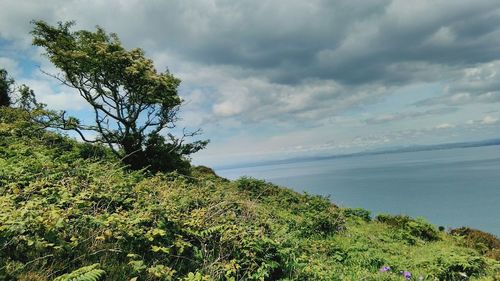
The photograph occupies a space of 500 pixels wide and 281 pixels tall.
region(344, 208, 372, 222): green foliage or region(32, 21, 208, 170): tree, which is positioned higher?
region(32, 21, 208, 170): tree

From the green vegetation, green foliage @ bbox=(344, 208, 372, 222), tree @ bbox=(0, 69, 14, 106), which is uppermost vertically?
tree @ bbox=(0, 69, 14, 106)

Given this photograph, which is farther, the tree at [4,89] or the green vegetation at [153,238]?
the tree at [4,89]

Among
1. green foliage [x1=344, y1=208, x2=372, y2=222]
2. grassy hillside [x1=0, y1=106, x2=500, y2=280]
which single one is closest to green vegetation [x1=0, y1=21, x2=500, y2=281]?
grassy hillside [x1=0, y1=106, x2=500, y2=280]

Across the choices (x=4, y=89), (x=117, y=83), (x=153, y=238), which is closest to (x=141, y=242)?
(x=153, y=238)

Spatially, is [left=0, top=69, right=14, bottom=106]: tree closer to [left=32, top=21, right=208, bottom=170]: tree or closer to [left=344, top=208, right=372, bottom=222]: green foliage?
[left=32, top=21, right=208, bottom=170]: tree

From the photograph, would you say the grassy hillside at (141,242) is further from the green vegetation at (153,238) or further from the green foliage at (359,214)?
the green foliage at (359,214)

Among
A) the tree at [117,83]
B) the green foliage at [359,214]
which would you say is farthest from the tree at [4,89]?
the green foliage at [359,214]

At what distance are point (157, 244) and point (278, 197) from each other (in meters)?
18.5

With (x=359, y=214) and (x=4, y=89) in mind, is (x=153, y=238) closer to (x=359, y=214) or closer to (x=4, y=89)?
(x=359, y=214)

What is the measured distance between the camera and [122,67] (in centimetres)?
2064

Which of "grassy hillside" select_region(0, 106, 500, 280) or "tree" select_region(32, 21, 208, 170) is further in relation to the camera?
"tree" select_region(32, 21, 208, 170)

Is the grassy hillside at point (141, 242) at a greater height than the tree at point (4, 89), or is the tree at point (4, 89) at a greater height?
the tree at point (4, 89)

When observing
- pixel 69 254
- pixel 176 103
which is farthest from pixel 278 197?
pixel 69 254

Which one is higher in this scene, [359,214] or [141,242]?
[141,242]
